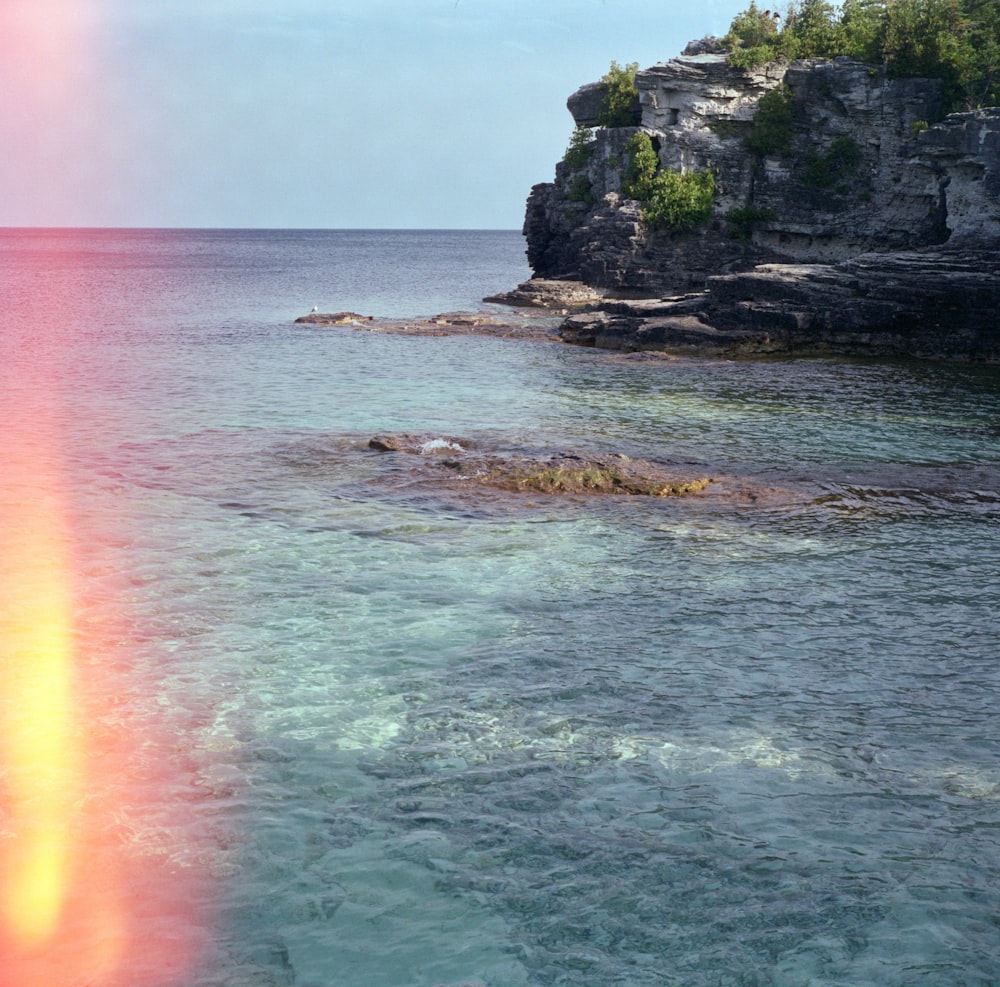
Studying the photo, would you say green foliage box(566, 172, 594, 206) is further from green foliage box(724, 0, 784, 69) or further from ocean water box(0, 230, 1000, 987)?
ocean water box(0, 230, 1000, 987)

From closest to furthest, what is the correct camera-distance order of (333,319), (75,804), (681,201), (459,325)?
(75,804) → (459,325) → (333,319) → (681,201)

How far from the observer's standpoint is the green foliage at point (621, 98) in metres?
65.7

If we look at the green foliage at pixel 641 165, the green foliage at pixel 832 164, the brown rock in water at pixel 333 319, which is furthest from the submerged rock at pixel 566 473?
the green foliage at pixel 641 165

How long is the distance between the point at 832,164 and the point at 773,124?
3982 mm

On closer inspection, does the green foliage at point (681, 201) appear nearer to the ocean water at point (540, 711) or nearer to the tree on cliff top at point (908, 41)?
the tree on cliff top at point (908, 41)

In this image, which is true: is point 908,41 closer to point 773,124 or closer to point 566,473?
Answer: point 773,124

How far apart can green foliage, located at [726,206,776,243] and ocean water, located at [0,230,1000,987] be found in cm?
3741

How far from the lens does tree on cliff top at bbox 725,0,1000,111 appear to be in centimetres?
5216

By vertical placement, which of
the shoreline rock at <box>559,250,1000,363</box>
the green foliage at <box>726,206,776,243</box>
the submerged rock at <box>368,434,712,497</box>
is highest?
the green foliage at <box>726,206,776,243</box>

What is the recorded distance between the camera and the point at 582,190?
2672 inches

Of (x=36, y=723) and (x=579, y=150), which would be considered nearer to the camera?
(x=36, y=723)

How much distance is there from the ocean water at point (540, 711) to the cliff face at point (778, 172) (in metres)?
34.7

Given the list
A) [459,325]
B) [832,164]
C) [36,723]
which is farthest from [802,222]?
[36,723]

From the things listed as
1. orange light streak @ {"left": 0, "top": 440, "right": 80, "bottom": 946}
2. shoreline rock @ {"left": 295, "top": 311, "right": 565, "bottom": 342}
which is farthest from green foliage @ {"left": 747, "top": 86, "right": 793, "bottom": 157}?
orange light streak @ {"left": 0, "top": 440, "right": 80, "bottom": 946}
